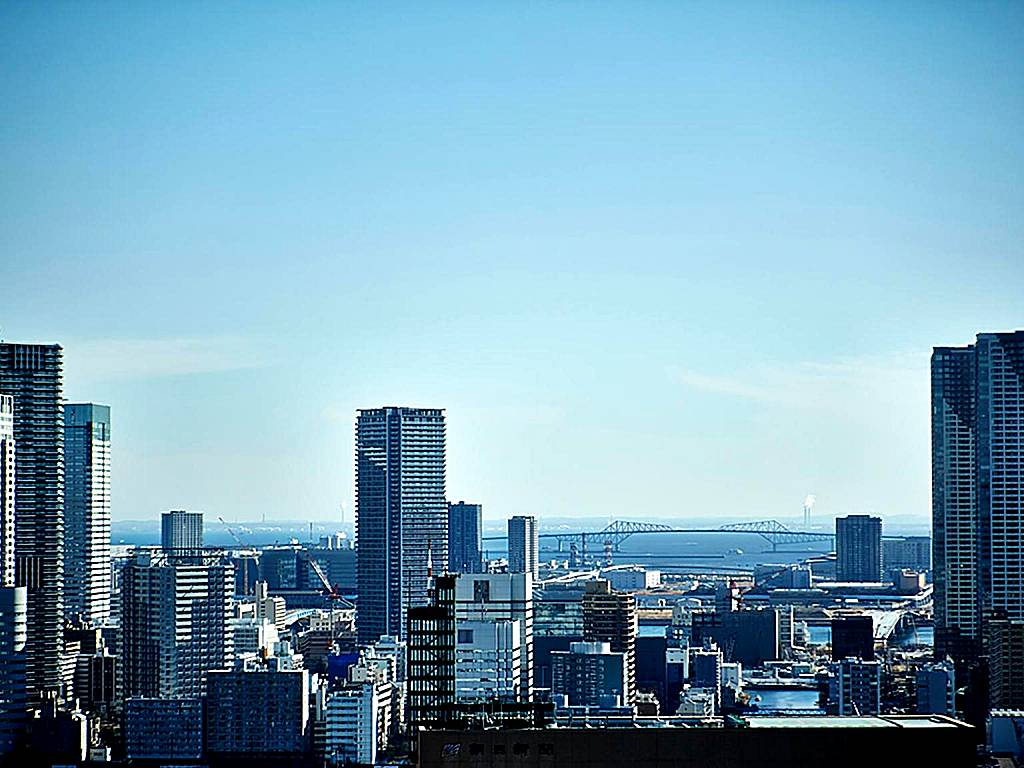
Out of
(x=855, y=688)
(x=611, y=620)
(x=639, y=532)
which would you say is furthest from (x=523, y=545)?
(x=855, y=688)

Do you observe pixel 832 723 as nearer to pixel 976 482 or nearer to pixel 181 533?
pixel 976 482

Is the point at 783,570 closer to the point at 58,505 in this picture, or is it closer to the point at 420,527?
the point at 420,527

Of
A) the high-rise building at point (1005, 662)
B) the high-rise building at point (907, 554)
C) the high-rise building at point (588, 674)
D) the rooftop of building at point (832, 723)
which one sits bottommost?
the high-rise building at point (588, 674)

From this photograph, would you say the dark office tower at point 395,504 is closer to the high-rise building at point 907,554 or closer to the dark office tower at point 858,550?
the dark office tower at point 858,550

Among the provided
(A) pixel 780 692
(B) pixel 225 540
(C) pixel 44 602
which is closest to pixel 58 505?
(C) pixel 44 602

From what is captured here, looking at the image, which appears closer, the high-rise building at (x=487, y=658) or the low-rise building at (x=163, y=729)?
the high-rise building at (x=487, y=658)

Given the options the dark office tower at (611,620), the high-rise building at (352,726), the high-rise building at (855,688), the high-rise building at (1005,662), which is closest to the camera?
the high-rise building at (1005,662)

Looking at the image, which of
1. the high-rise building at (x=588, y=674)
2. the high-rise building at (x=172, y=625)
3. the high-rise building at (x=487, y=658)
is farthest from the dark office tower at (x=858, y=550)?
the high-rise building at (x=487, y=658)
